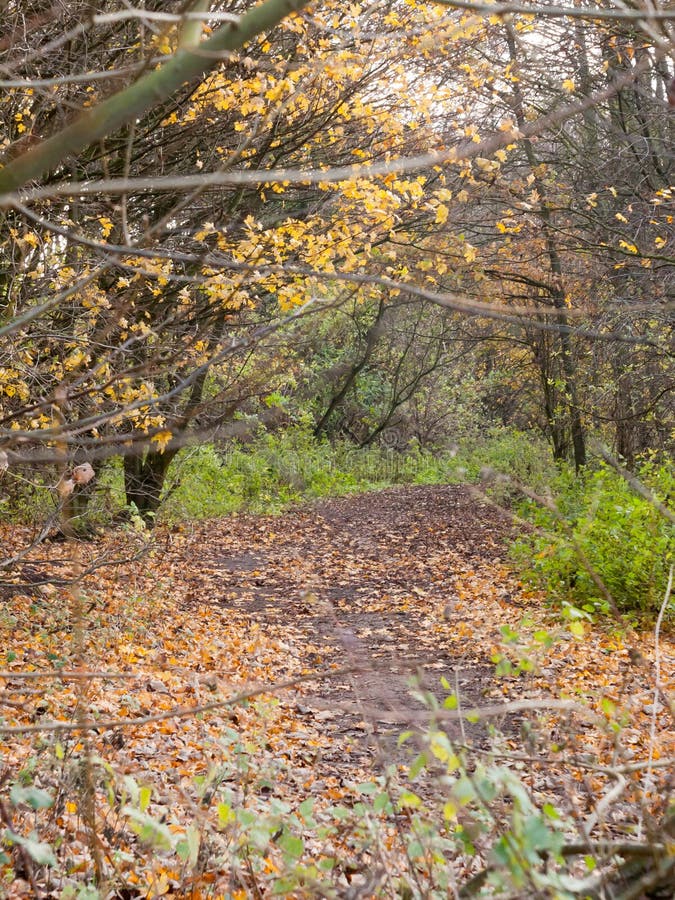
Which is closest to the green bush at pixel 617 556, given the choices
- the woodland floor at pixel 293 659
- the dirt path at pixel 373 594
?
the woodland floor at pixel 293 659

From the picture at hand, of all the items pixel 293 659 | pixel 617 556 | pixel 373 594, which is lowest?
pixel 373 594

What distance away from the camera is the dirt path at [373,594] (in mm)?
5754

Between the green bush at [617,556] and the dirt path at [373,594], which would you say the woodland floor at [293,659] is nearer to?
the dirt path at [373,594]

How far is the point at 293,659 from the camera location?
6.83 m

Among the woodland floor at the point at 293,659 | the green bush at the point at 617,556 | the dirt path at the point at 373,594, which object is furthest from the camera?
the green bush at the point at 617,556

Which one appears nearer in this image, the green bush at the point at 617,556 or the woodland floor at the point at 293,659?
the woodland floor at the point at 293,659

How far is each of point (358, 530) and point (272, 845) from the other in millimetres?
11259

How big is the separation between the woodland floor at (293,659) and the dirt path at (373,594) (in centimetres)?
4

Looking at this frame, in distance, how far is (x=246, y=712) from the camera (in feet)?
17.6

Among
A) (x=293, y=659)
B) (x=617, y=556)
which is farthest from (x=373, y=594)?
(x=617, y=556)

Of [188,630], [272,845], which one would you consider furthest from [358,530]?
[272,845]

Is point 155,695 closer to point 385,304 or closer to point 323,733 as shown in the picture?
point 323,733

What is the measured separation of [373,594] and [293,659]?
2816 mm

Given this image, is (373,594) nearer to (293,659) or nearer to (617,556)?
(293,659)
